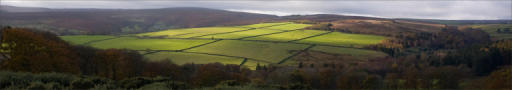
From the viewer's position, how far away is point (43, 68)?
87.0ft

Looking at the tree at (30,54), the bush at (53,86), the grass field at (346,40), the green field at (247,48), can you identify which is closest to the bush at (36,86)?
the bush at (53,86)

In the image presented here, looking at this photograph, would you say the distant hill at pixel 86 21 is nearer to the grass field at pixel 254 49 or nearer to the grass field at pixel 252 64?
the grass field at pixel 254 49

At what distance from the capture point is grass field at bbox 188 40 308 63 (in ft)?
200

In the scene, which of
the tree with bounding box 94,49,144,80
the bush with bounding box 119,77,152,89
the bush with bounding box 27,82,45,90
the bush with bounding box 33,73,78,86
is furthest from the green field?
the bush with bounding box 27,82,45,90

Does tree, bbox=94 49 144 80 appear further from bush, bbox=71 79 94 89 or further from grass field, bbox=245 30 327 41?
grass field, bbox=245 30 327 41

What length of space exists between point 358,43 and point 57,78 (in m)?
69.6

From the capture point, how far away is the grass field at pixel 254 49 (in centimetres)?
6097

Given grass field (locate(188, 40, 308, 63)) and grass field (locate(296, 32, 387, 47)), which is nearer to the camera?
grass field (locate(188, 40, 308, 63))

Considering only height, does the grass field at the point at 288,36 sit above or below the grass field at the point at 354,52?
above

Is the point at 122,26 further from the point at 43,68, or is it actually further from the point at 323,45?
the point at 43,68

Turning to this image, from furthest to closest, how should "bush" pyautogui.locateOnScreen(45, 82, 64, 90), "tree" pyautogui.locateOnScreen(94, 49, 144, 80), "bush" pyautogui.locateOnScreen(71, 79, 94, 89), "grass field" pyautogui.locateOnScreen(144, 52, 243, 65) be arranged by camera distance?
"grass field" pyautogui.locateOnScreen(144, 52, 243, 65), "tree" pyautogui.locateOnScreen(94, 49, 144, 80), "bush" pyautogui.locateOnScreen(71, 79, 94, 89), "bush" pyautogui.locateOnScreen(45, 82, 64, 90)

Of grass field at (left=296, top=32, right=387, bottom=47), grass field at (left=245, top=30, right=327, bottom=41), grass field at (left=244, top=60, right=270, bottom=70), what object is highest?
grass field at (left=245, top=30, right=327, bottom=41)

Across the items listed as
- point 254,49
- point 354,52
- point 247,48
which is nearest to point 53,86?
point 254,49

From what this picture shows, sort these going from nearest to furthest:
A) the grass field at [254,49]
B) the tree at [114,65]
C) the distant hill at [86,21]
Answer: the tree at [114,65], the grass field at [254,49], the distant hill at [86,21]
